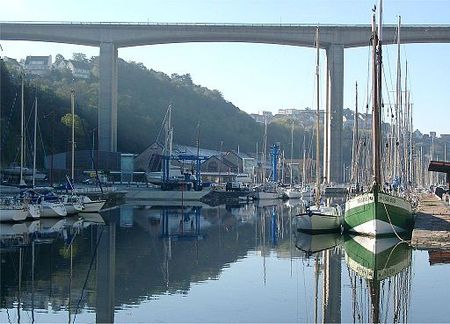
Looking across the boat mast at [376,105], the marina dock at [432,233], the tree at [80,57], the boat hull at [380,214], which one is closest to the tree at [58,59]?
the tree at [80,57]

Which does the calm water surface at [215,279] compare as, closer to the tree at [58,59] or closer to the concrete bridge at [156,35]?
the concrete bridge at [156,35]

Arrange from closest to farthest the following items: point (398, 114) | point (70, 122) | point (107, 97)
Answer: point (398, 114) < point (70, 122) < point (107, 97)

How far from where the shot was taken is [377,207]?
27609 millimetres

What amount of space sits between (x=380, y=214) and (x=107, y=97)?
213 ft

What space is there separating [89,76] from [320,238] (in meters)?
Result: 124

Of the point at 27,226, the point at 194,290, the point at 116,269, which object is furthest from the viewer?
the point at 27,226

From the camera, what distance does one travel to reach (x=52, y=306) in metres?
15.4

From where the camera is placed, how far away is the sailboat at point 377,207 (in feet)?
90.8

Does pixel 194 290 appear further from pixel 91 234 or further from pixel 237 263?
pixel 91 234

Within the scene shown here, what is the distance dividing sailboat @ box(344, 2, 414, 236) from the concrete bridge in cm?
5903

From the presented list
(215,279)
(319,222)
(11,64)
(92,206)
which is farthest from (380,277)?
(11,64)

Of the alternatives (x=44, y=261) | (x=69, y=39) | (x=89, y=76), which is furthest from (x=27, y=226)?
(x=89, y=76)

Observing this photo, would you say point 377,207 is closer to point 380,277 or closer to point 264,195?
point 380,277

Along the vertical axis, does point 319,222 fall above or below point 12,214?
above
